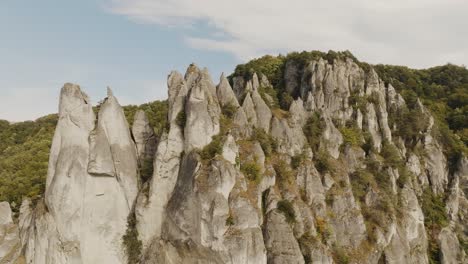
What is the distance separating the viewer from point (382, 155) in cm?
5422

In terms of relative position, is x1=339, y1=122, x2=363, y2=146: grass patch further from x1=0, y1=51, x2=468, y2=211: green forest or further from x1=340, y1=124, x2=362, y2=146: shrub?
x1=0, y1=51, x2=468, y2=211: green forest

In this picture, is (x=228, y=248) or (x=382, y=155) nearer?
(x=228, y=248)

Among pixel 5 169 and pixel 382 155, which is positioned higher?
pixel 382 155

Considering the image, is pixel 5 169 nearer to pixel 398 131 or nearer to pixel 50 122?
pixel 50 122

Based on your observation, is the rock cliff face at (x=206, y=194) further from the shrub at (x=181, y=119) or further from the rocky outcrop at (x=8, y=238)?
the shrub at (x=181, y=119)

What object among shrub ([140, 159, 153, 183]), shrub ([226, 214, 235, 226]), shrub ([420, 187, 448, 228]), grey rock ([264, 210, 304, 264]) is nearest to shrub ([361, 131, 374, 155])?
shrub ([420, 187, 448, 228])

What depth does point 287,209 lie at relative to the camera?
3684cm

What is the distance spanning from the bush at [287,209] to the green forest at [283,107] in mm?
12779

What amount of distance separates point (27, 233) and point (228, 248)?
19.5 metres

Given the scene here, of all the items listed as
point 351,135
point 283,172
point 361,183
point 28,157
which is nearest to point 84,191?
point 283,172

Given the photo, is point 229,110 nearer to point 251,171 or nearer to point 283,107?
point 251,171

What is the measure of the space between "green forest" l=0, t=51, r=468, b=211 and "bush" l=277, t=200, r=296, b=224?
12779mm

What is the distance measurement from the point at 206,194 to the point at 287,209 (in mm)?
8036

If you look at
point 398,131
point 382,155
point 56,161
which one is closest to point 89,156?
point 56,161
